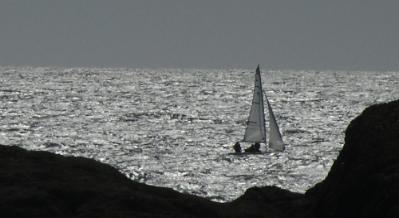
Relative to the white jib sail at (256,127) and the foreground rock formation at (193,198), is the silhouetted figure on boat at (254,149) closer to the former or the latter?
the white jib sail at (256,127)

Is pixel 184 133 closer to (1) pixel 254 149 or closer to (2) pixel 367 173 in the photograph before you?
(1) pixel 254 149

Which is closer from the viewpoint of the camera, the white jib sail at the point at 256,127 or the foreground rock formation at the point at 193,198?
the foreground rock formation at the point at 193,198

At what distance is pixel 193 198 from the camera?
16.4m

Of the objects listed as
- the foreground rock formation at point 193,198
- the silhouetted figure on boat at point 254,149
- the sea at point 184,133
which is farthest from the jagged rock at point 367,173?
the silhouetted figure on boat at point 254,149

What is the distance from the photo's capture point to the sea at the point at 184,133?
57375 millimetres

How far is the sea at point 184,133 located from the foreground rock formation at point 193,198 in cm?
2810

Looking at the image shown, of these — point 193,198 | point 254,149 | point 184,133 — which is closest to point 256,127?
point 254,149

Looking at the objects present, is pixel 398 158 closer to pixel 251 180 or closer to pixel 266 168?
pixel 251 180

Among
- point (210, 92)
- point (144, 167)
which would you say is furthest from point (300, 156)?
point (210, 92)

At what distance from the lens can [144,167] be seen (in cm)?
6094

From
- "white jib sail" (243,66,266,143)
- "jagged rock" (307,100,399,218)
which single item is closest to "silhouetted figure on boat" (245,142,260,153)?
"white jib sail" (243,66,266,143)

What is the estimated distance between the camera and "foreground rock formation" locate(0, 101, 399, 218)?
14.3 m

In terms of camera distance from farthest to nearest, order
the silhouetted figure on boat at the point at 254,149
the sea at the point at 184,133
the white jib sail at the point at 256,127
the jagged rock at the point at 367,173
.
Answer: the silhouetted figure on boat at the point at 254,149, the white jib sail at the point at 256,127, the sea at the point at 184,133, the jagged rock at the point at 367,173

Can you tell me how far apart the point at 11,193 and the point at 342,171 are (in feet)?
21.5
